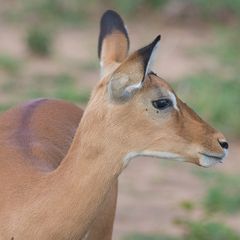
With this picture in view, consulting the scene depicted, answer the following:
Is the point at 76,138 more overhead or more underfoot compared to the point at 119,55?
more underfoot

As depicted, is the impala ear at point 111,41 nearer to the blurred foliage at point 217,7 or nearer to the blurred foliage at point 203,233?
the blurred foliage at point 203,233

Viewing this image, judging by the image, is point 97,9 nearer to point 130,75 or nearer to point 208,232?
point 208,232

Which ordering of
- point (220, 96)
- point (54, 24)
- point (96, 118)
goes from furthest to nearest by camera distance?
point (54, 24)
point (220, 96)
point (96, 118)

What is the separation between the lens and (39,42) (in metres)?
11.6

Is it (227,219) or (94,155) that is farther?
(227,219)

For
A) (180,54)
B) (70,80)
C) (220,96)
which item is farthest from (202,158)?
(180,54)

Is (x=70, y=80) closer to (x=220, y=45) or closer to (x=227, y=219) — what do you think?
(x=220, y=45)

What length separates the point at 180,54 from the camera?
11766 mm

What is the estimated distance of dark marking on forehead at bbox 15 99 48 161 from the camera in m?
5.34

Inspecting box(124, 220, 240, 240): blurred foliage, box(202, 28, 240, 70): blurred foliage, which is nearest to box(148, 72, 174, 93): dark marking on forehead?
box(124, 220, 240, 240): blurred foliage

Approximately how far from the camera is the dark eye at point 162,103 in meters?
4.81

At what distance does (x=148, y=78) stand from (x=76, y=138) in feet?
1.25

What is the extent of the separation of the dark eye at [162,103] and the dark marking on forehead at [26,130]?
0.75 meters

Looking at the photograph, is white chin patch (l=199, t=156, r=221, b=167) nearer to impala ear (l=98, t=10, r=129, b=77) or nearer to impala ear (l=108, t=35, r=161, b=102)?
impala ear (l=108, t=35, r=161, b=102)
